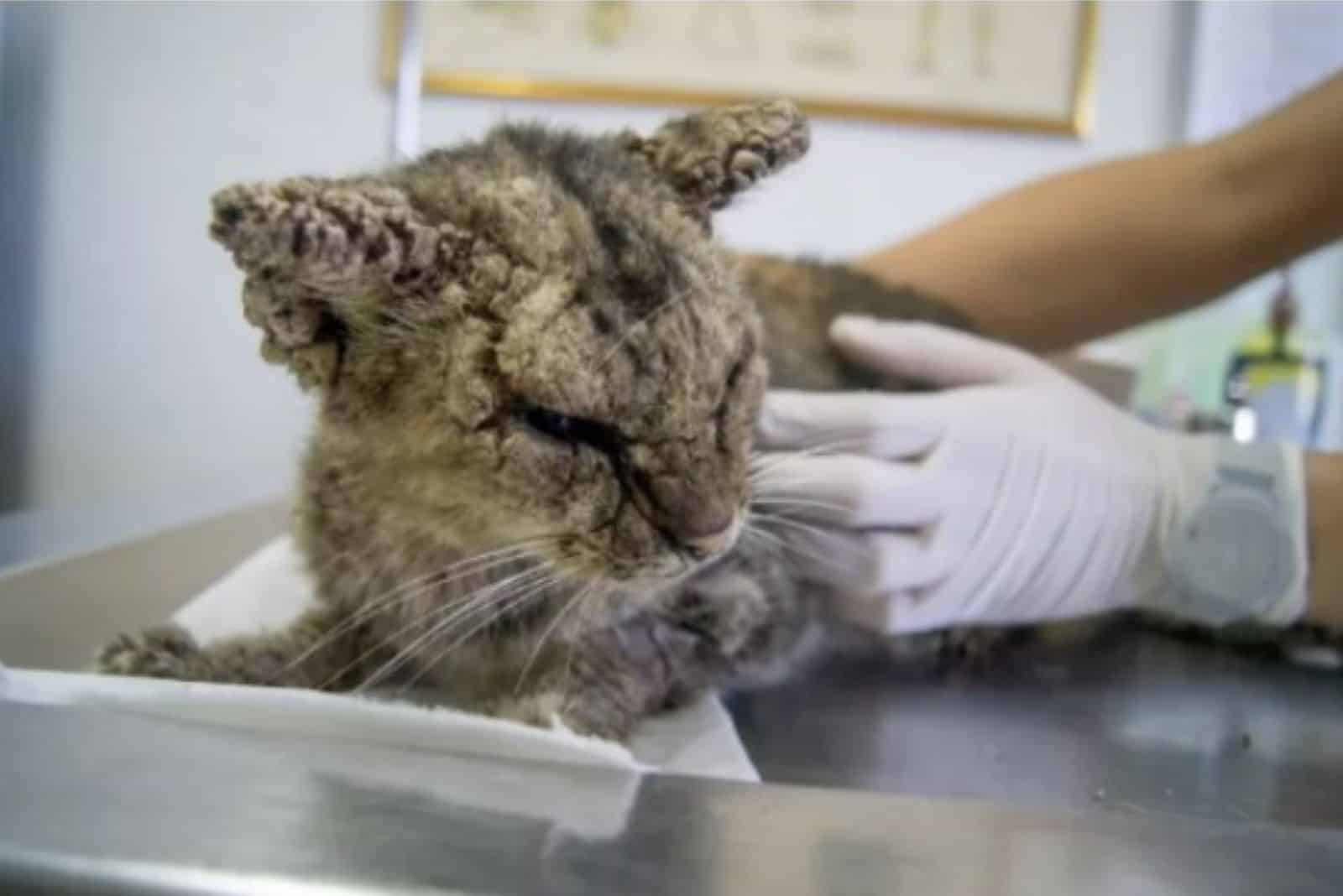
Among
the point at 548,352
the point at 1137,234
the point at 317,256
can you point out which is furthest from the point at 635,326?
the point at 1137,234

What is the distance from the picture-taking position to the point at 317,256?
0.48 m

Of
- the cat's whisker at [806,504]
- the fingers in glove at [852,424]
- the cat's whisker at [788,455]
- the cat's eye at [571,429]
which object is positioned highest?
the cat's eye at [571,429]

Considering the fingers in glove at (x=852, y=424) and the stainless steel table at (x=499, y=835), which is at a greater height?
the fingers in glove at (x=852, y=424)

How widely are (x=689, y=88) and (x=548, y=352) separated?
1233mm

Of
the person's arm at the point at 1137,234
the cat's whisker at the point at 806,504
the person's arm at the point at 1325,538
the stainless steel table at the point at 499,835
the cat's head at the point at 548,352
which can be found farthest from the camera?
the person's arm at the point at 1137,234

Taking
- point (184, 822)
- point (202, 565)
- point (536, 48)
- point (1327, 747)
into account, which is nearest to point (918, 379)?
point (1327, 747)

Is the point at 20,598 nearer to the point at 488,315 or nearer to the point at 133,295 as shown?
the point at 488,315

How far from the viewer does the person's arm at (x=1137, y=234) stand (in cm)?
117

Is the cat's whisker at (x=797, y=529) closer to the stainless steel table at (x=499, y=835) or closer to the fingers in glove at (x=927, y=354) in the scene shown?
the fingers in glove at (x=927, y=354)

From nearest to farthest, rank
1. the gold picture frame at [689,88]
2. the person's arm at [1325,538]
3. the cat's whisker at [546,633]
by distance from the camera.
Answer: the cat's whisker at [546,633], the person's arm at [1325,538], the gold picture frame at [689,88]

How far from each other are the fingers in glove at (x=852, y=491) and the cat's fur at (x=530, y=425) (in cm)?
6

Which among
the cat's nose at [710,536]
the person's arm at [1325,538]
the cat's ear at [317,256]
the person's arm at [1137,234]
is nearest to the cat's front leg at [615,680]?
the cat's nose at [710,536]

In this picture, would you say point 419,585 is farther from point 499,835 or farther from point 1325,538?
point 1325,538

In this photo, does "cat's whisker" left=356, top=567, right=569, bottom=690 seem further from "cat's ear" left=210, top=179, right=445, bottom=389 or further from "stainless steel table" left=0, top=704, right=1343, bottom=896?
"stainless steel table" left=0, top=704, right=1343, bottom=896
